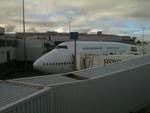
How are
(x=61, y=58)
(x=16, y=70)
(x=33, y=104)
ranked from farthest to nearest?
(x=16, y=70)
(x=61, y=58)
(x=33, y=104)

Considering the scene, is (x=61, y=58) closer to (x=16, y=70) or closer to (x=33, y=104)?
(x=16, y=70)

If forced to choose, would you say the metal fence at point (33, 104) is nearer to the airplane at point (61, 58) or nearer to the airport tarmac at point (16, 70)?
the airplane at point (61, 58)

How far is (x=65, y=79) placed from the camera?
1273cm

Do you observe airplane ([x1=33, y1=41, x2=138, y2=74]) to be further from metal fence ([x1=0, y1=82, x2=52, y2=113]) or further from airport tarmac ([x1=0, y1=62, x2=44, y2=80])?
metal fence ([x1=0, y1=82, x2=52, y2=113])

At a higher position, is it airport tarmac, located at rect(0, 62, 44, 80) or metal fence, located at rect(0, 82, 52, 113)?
metal fence, located at rect(0, 82, 52, 113)

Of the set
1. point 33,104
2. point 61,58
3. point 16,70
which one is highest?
point 33,104

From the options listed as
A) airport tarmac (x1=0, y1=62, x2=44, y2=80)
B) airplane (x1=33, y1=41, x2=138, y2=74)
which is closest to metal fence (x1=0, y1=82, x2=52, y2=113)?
airplane (x1=33, y1=41, x2=138, y2=74)

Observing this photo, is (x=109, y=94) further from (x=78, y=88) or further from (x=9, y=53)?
(x=9, y=53)

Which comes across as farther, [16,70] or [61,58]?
[16,70]

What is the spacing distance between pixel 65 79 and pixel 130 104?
4.27 meters

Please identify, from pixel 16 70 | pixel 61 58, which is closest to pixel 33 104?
pixel 61 58

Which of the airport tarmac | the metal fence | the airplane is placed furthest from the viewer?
the airport tarmac

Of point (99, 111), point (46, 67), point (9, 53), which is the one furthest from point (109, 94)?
point (9, 53)

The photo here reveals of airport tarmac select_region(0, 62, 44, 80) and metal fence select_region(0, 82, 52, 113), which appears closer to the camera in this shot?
metal fence select_region(0, 82, 52, 113)
